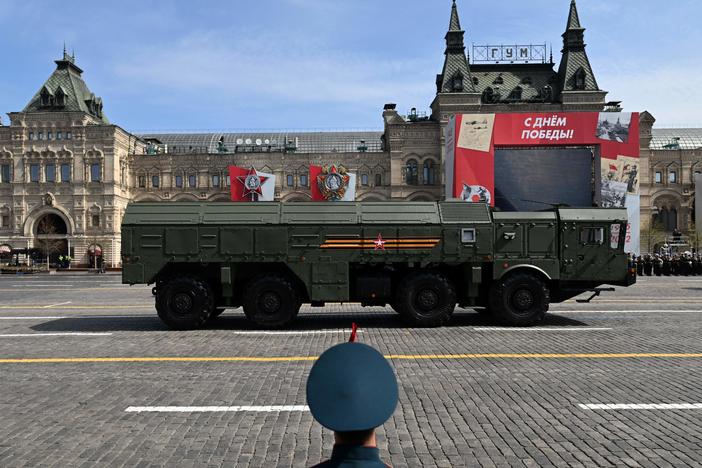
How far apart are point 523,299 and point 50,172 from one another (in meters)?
71.0

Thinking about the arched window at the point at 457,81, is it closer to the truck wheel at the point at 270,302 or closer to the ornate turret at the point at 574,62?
the ornate turret at the point at 574,62

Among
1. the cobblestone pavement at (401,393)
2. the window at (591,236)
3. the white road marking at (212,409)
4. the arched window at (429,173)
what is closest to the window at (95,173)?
the arched window at (429,173)

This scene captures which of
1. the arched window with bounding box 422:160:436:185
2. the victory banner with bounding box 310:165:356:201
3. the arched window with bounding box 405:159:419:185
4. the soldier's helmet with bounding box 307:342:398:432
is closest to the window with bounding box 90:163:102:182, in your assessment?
the victory banner with bounding box 310:165:356:201

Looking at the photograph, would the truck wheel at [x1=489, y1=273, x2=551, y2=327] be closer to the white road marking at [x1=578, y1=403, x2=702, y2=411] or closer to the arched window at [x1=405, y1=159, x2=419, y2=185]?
the white road marking at [x1=578, y1=403, x2=702, y2=411]

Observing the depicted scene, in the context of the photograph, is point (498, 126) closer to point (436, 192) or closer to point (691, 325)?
point (691, 325)

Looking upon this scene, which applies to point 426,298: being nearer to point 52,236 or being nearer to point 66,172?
point 52,236

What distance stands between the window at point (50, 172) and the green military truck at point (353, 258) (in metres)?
65.5

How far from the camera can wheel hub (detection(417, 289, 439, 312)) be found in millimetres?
13531

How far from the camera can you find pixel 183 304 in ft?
43.9

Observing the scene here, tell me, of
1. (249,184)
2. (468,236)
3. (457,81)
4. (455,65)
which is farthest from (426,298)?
(455,65)

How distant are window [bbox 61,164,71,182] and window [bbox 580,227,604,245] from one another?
70.2 meters

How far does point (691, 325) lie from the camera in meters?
13.9

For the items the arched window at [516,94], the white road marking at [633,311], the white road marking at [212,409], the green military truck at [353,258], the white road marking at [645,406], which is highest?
the arched window at [516,94]

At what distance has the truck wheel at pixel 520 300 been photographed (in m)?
13.7
